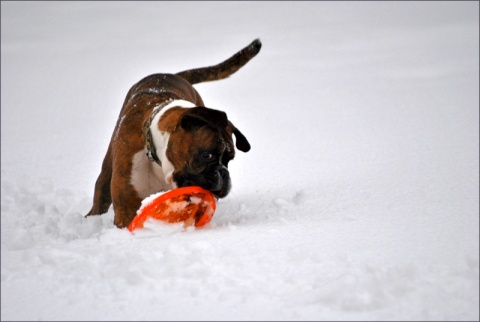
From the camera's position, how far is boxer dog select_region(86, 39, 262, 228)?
3.60 metres

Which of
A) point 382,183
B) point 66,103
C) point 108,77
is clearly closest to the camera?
point 382,183

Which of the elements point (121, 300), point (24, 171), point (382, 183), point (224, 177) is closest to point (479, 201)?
point (382, 183)

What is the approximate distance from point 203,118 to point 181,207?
0.56 m

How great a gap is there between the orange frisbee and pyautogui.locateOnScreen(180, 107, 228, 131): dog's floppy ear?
435 millimetres

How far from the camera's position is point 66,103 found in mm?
9547

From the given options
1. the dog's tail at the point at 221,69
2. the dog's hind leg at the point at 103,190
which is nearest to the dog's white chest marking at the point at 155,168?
the dog's hind leg at the point at 103,190

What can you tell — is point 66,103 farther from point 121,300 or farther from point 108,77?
point 121,300

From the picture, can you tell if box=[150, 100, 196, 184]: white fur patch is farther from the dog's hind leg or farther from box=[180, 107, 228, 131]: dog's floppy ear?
the dog's hind leg

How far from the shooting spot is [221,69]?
5.77 metres

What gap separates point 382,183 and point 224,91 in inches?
245

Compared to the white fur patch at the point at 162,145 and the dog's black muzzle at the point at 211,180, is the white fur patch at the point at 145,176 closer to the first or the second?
the white fur patch at the point at 162,145

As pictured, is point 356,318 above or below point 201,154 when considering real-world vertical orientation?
below

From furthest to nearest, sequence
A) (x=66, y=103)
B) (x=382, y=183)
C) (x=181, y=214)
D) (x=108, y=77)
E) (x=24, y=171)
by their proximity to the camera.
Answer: (x=108, y=77), (x=66, y=103), (x=24, y=171), (x=382, y=183), (x=181, y=214)

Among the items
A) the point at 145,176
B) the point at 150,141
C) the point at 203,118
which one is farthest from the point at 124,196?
the point at 203,118
